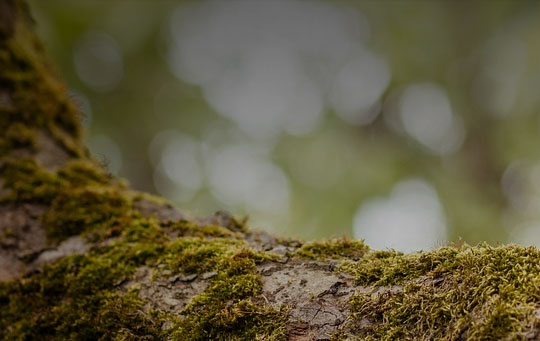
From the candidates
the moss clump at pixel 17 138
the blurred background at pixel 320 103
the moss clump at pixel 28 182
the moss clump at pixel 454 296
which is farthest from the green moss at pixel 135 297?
the blurred background at pixel 320 103

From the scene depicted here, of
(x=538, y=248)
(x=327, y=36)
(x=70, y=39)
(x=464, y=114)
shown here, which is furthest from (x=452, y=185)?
(x=70, y=39)

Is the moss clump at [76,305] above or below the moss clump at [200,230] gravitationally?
below

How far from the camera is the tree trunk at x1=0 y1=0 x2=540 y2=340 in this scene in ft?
3.57

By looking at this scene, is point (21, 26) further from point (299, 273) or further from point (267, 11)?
point (267, 11)

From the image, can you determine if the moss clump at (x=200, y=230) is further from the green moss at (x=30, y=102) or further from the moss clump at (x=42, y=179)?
the green moss at (x=30, y=102)

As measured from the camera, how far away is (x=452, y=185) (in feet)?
21.5

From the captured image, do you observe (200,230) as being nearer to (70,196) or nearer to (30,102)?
(70,196)

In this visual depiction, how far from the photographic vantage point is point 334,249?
151cm

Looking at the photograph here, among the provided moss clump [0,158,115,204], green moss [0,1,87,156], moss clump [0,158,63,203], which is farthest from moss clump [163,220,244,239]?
green moss [0,1,87,156]

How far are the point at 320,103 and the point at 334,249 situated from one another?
252 inches

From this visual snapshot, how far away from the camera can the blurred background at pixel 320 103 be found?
21.0 ft

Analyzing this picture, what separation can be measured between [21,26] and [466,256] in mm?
3424

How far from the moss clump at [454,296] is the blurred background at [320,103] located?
204 inches

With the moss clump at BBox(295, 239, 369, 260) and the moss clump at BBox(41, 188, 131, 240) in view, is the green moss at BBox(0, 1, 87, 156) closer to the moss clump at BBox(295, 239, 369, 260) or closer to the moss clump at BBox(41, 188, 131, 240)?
the moss clump at BBox(41, 188, 131, 240)
